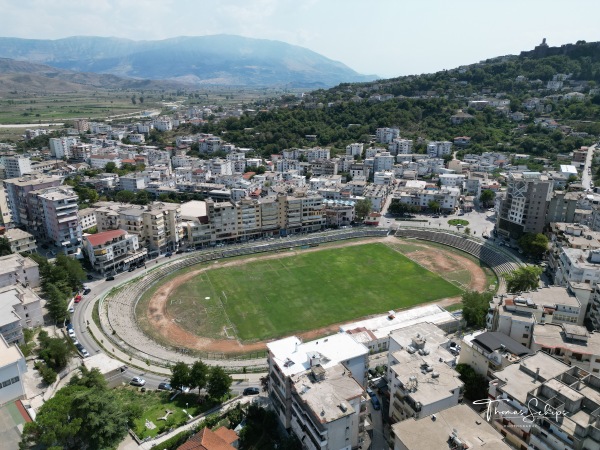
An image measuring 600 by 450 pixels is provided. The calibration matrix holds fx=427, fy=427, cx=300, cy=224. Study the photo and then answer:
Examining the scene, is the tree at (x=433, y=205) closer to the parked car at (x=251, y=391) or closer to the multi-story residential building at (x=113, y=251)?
the multi-story residential building at (x=113, y=251)

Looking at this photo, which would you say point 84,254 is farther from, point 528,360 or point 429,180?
point 429,180

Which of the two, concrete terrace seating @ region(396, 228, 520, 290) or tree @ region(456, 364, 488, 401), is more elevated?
tree @ region(456, 364, 488, 401)

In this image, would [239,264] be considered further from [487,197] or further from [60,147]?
[60,147]

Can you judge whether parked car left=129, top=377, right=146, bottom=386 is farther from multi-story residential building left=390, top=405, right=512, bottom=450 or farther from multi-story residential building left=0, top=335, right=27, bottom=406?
multi-story residential building left=390, top=405, right=512, bottom=450

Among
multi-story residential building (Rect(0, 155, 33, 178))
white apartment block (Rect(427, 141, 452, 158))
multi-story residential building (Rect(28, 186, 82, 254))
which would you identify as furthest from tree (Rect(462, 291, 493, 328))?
multi-story residential building (Rect(0, 155, 33, 178))

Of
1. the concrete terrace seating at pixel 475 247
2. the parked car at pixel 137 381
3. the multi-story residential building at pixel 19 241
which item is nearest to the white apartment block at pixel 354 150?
the concrete terrace seating at pixel 475 247

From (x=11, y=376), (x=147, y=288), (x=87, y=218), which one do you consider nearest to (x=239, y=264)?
(x=147, y=288)

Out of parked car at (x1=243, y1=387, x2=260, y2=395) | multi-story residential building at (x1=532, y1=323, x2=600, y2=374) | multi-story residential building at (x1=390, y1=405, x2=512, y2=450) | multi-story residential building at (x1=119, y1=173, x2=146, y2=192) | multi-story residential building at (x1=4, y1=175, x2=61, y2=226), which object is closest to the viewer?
multi-story residential building at (x1=390, y1=405, x2=512, y2=450)

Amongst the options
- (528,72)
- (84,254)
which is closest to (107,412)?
(84,254)
